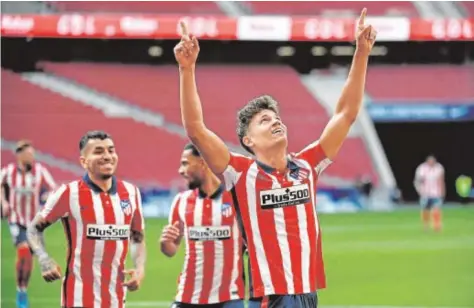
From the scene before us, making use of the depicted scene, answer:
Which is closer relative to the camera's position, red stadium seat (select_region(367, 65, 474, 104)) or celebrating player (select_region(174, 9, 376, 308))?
celebrating player (select_region(174, 9, 376, 308))

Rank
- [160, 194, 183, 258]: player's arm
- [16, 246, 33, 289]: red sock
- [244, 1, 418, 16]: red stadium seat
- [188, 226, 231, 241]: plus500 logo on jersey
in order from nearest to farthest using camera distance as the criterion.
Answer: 1. [160, 194, 183, 258]: player's arm
2. [188, 226, 231, 241]: plus500 logo on jersey
3. [16, 246, 33, 289]: red sock
4. [244, 1, 418, 16]: red stadium seat

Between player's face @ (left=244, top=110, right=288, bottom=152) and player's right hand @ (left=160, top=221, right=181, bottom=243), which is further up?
player's face @ (left=244, top=110, right=288, bottom=152)

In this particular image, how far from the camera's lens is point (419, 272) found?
12695mm

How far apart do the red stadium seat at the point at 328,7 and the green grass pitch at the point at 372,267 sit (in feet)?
18.5

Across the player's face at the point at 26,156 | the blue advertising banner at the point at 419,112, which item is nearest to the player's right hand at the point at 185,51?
the player's face at the point at 26,156

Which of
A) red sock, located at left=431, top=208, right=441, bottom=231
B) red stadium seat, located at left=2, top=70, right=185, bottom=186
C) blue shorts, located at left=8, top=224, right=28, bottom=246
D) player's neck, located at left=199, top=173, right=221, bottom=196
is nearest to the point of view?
player's neck, located at left=199, top=173, right=221, bottom=196

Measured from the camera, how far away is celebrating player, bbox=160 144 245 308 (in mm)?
5414

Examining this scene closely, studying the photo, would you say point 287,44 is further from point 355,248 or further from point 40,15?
point 355,248

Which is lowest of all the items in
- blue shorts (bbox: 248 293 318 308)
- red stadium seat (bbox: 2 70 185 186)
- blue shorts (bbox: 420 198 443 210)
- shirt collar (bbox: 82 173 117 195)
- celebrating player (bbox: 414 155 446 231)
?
blue shorts (bbox: 248 293 318 308)

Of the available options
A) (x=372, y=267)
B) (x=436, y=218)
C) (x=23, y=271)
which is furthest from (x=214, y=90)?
(x=23, y=271)

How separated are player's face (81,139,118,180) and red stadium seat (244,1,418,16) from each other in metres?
18.0

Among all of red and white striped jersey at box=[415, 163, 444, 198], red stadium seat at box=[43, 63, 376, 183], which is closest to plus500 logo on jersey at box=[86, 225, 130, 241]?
red and white striped jersey at box=[415, 163, 444, 198]

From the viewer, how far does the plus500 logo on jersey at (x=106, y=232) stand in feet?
16.4

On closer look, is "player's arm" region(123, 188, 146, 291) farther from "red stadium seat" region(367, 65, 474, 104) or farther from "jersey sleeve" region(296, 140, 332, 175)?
"red stadium seat" region(367, 65, 474, 104)
